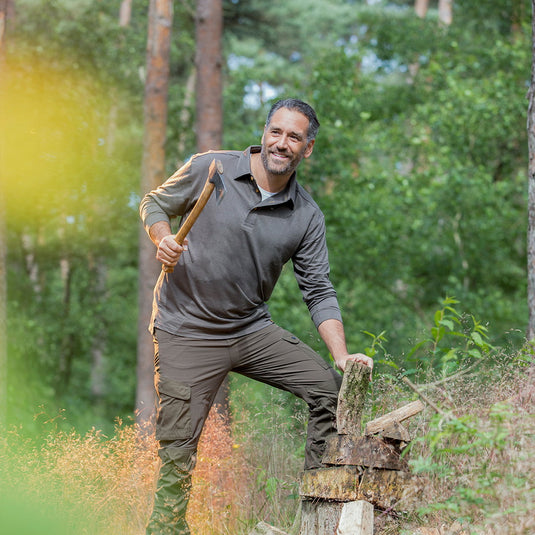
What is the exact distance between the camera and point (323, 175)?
482 inches

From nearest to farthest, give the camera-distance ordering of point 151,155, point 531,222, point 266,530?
point 266,530 < point 531,222 < point 151,155

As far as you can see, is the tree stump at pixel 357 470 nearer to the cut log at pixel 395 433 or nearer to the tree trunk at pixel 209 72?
the cut log at pixel 395 433

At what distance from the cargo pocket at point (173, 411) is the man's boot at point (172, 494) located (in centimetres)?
8

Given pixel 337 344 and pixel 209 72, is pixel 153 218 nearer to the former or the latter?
pixel 337 344

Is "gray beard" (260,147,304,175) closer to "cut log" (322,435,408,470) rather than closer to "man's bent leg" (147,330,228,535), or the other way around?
"man's bent leg" (147,330,228,535)

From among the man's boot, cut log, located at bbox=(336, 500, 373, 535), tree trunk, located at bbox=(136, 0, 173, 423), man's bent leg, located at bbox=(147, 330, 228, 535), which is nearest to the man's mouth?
man's bent leg, located at bbox=(147, 330, 228, 535)

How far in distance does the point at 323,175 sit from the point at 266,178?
27.6 feet

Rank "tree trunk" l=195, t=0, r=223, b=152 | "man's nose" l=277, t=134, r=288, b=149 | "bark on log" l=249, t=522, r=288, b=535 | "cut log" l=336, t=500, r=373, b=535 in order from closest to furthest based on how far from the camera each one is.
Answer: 1. "cut log" l=336, t=500, r=373, b=535
2. "bark on log" l=249, t=522, r=288, b=535
3. "man's nose" l=277, t=134, r=288, b=149
4. "tree trunk" l=195, t=0, r=223, b=152

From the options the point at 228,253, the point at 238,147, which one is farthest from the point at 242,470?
the point at 238,147

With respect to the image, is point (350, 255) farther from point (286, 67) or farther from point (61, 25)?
point (286, 67)

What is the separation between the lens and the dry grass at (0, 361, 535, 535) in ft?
10.0

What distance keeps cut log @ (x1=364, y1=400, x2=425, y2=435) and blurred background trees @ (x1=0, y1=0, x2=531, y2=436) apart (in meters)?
6.99

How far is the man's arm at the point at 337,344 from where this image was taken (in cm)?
359

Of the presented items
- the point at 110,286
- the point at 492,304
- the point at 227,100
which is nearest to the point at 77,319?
the point at 110,286
